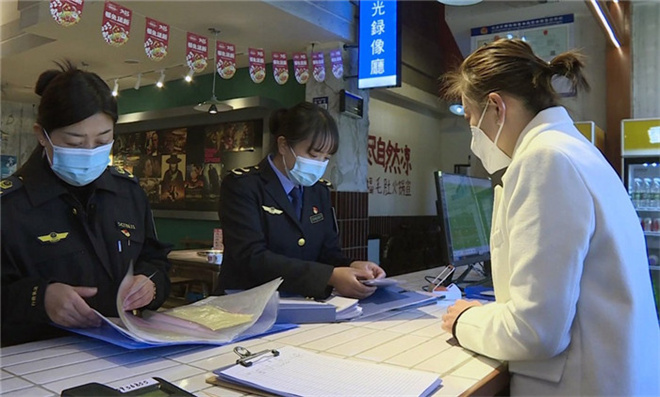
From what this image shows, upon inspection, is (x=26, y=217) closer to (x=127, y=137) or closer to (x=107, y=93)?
(x=107, y=93)

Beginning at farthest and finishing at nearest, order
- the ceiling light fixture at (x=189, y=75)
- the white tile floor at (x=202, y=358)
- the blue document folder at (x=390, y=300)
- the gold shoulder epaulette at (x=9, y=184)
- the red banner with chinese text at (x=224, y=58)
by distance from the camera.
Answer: the ceiling light fixture at (x=189, y=75)
the red banner with chinese text at (x=224, y=58)
the blue document folder at (x=390, y=300)
the gold shoulder epaulette at (x=9, y=184)
the white tile floor at (x=202, y=358)

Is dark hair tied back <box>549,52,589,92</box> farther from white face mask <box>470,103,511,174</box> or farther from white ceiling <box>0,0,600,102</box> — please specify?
white ceiling <box>0,0,600,102</box>

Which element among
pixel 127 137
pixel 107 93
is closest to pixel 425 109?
pixel 127 137

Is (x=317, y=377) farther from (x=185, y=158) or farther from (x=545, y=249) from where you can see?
(x=185, y=158)

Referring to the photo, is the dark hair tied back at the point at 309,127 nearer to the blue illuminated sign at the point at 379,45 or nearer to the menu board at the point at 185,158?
the blue illuminated sign at the point at 379,45

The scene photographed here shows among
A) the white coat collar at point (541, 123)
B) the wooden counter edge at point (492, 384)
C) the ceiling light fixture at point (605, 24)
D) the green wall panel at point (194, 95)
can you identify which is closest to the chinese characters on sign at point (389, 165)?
the green wall panel at point (194, 95)

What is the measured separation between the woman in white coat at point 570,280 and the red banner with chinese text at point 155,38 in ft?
12.3

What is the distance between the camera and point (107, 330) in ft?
3.95

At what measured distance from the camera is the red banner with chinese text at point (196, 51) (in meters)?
4.52

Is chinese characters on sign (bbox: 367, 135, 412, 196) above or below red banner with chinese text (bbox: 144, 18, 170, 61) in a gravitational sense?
below

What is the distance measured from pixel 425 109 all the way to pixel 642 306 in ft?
24.3

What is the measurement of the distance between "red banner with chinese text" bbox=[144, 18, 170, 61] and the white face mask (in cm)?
352

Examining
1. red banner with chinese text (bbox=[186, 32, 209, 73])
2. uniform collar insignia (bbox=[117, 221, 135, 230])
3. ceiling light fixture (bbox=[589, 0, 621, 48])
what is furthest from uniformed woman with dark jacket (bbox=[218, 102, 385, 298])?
red banner with chinese text (bbox=[186, 32, 209, 73])

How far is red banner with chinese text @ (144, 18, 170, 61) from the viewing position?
13.5 ft
